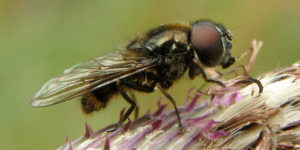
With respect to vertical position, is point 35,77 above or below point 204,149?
above

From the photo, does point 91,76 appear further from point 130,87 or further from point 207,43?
point 207,43

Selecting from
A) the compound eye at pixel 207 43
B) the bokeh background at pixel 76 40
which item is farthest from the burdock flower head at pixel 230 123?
the bokeh background at pixel 76 40

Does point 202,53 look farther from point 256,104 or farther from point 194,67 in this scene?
point 256,104

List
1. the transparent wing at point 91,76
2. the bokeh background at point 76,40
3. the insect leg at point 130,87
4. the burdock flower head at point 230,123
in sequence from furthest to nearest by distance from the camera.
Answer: the bokeh background at point 76,40, the insect leg at point 130,87, the transparent wing at point 91,76, the burdock flower head at point 230,123

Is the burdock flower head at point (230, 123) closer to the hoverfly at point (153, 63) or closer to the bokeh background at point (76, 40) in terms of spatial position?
the hoverfly at point (153, 63)

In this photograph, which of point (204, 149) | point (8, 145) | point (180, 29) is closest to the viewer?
point (204, 149)

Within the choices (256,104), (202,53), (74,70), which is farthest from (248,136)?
(74,70)

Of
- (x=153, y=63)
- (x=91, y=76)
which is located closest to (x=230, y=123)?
(x=153, y=63)
